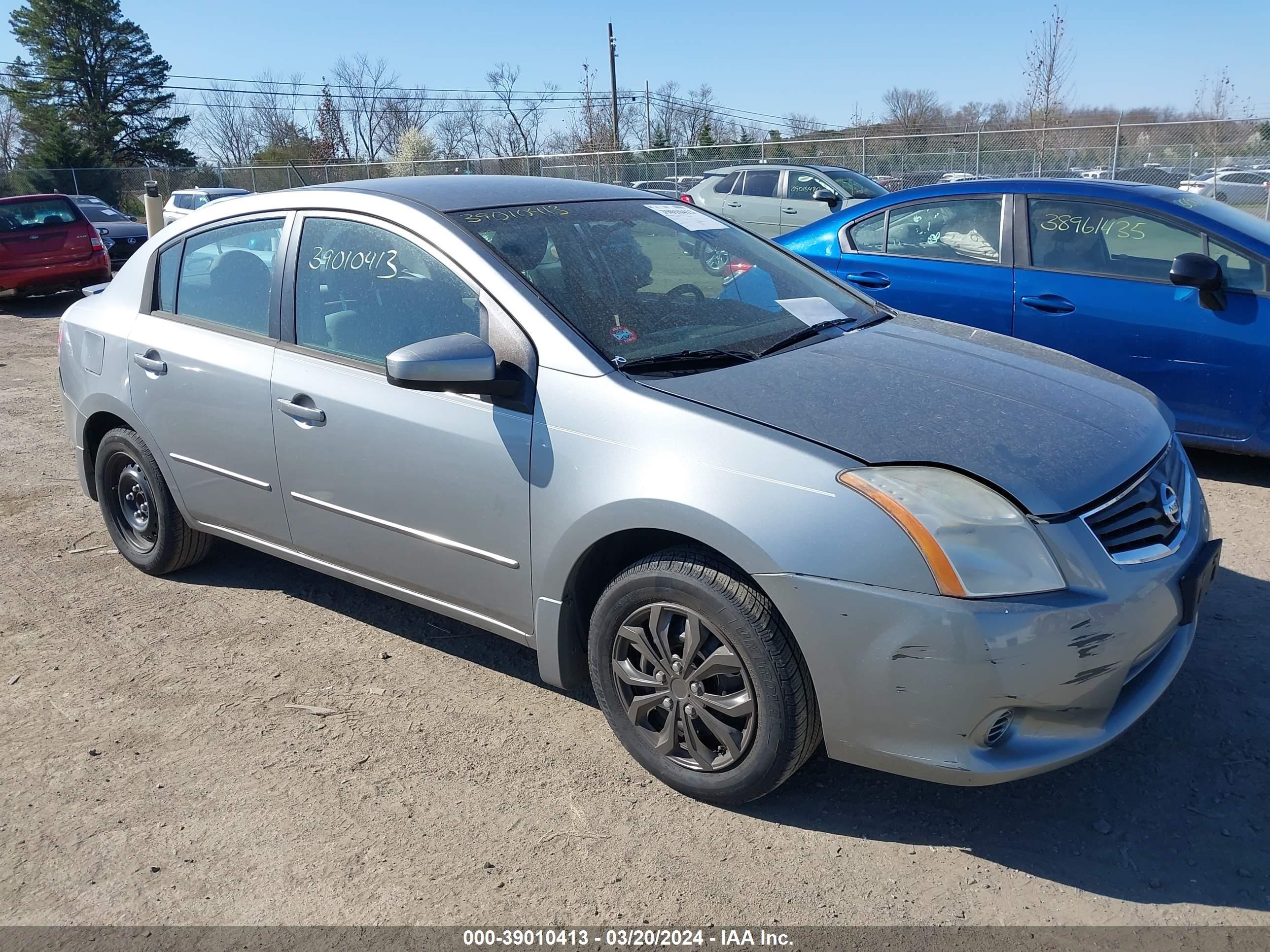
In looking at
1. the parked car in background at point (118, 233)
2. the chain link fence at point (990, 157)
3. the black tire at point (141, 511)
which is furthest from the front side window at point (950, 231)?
the parked car in background at point (118, 233)

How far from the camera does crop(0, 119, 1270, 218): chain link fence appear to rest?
19875 millimetres

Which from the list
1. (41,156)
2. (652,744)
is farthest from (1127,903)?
(41,156)

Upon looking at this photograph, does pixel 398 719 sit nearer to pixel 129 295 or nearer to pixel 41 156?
pixel 129 295

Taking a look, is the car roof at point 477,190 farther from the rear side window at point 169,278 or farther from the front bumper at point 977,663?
the front bumper at point 977,663

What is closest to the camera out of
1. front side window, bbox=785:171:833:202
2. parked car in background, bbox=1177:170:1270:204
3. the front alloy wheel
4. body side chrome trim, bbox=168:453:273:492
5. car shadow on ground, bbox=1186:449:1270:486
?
the front alloy wheel

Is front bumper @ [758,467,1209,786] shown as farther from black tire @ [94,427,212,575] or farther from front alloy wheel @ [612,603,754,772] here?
black tire @ [94,427,212,575]

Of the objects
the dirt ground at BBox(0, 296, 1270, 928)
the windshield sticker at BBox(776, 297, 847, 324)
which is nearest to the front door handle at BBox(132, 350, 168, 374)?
the dirt ground at BBox(0, 296, 1270, 928)

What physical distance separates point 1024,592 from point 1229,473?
3.90 meters

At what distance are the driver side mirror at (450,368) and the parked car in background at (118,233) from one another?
1694 centimetres

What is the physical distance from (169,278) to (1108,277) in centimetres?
465

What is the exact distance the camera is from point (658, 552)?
280cm

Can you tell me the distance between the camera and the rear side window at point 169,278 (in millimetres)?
4230

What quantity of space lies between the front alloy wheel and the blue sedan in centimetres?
368

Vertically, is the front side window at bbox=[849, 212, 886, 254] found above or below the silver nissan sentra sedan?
above
